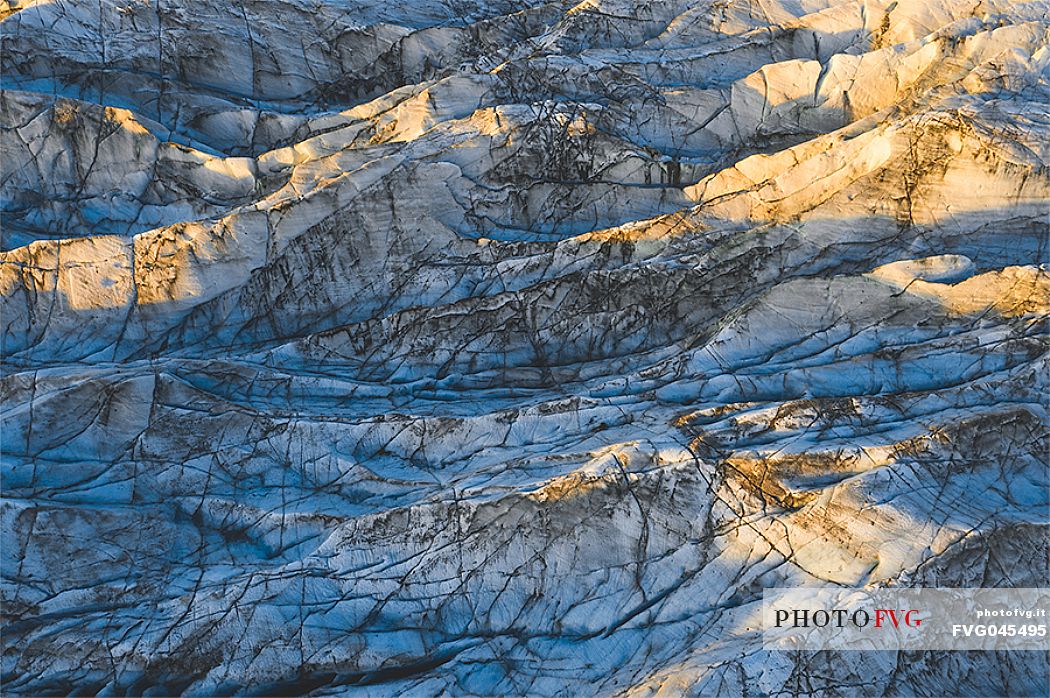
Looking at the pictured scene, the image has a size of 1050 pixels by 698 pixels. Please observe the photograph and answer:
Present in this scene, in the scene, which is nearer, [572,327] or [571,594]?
[571,594]

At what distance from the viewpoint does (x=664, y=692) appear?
9820mm

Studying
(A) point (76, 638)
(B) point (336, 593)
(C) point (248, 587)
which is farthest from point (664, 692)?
(A) point (76, 638)

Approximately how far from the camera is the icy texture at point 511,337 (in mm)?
10766

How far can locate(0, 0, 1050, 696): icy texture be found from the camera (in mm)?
10766

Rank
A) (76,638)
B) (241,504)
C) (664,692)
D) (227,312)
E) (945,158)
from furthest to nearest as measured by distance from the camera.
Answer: (227,312) → (945,158) → (241,504) → (76,638) → (664,692)

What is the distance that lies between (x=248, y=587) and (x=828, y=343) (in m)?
8.49

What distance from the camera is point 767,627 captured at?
1038cm

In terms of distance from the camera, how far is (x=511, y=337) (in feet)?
45.0

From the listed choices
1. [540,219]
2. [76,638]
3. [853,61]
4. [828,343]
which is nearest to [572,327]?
[540,219]

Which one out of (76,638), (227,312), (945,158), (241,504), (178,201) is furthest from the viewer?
(178,201)

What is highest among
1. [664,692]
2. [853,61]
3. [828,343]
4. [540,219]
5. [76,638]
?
[853,61]

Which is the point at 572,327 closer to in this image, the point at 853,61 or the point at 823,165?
the point at 823,165

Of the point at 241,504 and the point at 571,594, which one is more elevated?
the point at 241,504

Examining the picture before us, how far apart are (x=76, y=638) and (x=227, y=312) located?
218 inches
